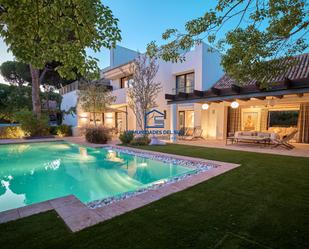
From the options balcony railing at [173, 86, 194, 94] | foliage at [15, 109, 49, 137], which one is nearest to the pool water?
foliage at [15, 109, 49, 137]

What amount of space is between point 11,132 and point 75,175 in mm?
13577

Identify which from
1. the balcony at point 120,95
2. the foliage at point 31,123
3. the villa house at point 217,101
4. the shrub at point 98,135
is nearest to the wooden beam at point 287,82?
the villa house at point 217,101

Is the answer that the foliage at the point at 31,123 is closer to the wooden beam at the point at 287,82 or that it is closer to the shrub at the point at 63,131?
the shrub at the point at 63,131

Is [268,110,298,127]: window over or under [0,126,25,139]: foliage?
over

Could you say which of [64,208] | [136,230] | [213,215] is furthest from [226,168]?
[64,208]

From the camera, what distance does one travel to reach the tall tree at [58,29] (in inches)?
100

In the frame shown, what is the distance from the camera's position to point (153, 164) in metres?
7.82

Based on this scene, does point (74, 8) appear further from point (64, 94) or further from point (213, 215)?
point (64, 94)

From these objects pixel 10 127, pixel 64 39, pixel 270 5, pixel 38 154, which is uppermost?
pixel 270 5

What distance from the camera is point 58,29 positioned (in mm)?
2768

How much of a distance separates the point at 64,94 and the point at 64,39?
22.5 metres

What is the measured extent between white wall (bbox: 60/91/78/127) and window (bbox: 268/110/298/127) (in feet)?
60.3

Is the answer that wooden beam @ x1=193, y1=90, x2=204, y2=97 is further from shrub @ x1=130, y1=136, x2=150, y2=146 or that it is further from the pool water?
the pool water

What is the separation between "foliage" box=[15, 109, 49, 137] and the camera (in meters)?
Result: 15.2
